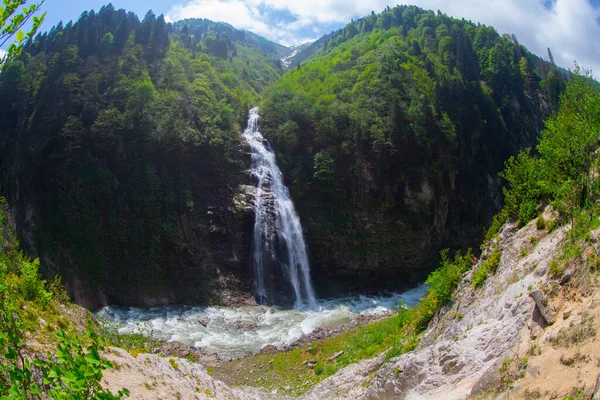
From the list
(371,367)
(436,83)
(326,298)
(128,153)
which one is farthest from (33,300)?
(436,83)

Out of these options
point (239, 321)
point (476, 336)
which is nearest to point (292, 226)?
point (239, 321)

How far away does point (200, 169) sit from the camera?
110ft

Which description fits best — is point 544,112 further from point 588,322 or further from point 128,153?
point 588,322

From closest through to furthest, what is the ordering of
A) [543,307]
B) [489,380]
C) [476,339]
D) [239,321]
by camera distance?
[489,380]
[543,307]
[476,339]
[239,321]

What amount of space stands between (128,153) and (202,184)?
6290 millimetres

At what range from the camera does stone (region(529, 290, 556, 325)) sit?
23.1ft

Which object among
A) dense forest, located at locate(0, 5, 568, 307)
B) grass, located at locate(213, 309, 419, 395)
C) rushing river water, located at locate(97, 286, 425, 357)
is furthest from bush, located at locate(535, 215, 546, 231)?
dense forest, located at locate(0, 5, 568, 307)

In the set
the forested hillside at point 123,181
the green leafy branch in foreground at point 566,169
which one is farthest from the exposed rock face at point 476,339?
the forested hillside at point 123,181

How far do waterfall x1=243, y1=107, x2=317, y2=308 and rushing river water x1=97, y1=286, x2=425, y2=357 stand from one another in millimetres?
1922

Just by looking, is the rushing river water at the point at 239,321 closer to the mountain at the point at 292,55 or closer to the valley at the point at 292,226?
the valley at the point at 292,226

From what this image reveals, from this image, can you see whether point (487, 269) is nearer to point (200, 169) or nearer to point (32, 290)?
point (32, 290)

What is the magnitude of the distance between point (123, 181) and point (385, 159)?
2140cm

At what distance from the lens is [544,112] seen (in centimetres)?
6956

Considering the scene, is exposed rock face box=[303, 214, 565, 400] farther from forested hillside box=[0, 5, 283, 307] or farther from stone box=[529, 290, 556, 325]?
forested hillside box=[0, 5, 283, 307]
